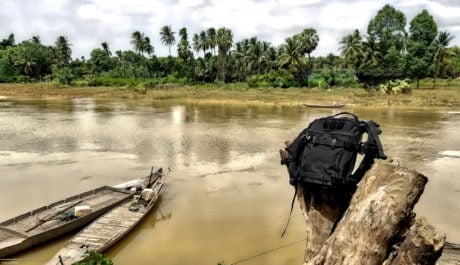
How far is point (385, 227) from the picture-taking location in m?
3.12

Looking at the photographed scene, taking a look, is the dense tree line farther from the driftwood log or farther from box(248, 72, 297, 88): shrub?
the driftwood log

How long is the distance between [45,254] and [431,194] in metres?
12.9

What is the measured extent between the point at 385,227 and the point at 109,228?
9.18 m

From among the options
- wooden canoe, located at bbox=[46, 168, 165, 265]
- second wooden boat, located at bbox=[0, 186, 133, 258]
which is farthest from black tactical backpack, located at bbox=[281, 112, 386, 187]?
second wooden boat, located at bbox=[0, 186, 133, 258]

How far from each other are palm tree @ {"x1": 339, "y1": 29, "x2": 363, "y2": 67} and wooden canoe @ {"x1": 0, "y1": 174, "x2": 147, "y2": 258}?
4421cm

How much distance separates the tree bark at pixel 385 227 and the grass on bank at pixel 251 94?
130 feet

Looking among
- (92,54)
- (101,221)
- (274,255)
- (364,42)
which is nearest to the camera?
(274,255)

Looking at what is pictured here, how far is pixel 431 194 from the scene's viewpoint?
14367 mm

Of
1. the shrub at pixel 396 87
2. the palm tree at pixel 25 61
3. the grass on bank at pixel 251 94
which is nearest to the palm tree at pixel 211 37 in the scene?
the grass on bank at pixel 251 94

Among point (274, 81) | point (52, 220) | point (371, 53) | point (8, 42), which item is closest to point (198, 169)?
point (52, 220)

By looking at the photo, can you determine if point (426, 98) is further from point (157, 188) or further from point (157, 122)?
point (157, 188)

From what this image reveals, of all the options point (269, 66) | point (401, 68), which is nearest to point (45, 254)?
point (401, 68)

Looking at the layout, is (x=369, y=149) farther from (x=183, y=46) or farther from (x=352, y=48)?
(x=183, y=46)

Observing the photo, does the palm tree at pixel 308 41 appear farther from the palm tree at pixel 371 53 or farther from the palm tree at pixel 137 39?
the palm tree at pixel 137 39
